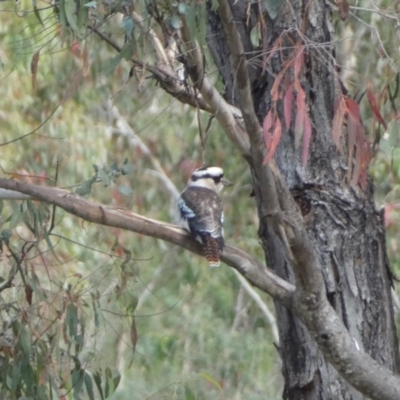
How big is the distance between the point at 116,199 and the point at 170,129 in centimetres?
94

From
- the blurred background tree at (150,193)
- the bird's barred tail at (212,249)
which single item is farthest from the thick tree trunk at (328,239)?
the blurred background tree at (150,193)

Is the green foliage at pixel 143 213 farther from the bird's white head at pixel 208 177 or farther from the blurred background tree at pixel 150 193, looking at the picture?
the bird's white head at pixel 208 177

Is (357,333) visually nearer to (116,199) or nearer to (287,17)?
(287,17)

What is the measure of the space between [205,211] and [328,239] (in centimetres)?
97

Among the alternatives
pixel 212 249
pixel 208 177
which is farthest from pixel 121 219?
pixel 208 177

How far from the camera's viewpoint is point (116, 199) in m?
7.08

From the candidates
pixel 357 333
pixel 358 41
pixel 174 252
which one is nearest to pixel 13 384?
pixel 357 333

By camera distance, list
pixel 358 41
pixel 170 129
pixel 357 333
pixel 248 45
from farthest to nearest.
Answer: pixel 170 129, pixel 358 41, pixel 248 45, pixel 357 333

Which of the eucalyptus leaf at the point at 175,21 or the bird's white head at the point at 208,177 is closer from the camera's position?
the eucalyptus leaf at the point at 175,21

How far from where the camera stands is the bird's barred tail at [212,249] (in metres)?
3.39

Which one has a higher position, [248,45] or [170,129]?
[170,129]

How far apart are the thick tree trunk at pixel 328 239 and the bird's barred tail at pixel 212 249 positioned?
21 centimetres

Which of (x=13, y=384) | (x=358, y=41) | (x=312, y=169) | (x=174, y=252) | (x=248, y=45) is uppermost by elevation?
(x=358, y=41)

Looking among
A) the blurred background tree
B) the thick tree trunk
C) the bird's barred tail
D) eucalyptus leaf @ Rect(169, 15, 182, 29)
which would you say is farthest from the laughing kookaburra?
eucalyptus leaf @ Rect(169, 15, 182, 29)
